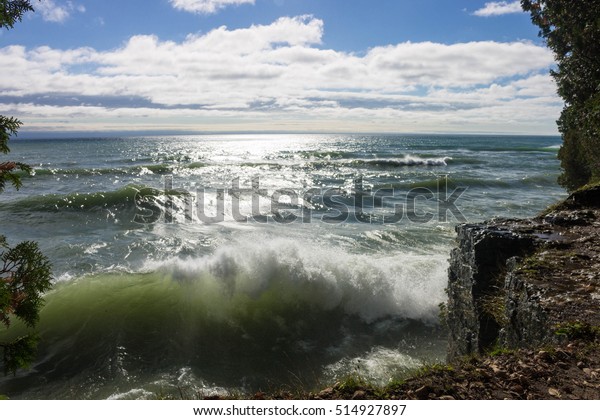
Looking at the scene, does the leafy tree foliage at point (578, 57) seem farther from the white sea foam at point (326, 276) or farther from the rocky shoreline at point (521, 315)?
the white sea foam at point (326, 276)

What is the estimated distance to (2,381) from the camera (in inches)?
318

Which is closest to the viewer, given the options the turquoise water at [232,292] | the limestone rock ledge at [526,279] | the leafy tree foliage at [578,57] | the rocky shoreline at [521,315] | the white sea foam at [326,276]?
the rocky shoreline at [521,315]

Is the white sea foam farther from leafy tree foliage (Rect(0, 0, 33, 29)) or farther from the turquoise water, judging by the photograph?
leafy tree foliage (Rect(0, 0, 33, 29))

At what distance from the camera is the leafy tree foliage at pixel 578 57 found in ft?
40.0

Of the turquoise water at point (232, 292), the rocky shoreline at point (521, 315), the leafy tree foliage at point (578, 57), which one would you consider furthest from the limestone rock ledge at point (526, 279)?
Result: the leafy tree foliage at point (578, 57)

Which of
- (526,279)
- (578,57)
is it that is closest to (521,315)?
(526,279)

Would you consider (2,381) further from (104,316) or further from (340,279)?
(340,279)

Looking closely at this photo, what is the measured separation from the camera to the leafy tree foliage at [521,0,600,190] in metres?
12.2

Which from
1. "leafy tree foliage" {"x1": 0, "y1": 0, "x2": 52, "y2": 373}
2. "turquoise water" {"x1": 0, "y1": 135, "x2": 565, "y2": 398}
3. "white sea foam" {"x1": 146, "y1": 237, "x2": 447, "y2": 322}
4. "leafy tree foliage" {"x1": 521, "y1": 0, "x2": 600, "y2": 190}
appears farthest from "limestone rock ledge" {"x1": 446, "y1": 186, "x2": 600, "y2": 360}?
"leafy tree foliage" {"x1": 0, "y1": 0, "x2": 52, "y2": 373}

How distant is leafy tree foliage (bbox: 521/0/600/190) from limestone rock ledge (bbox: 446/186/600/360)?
19.1ft

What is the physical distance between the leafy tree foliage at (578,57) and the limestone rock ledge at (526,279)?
5.83 meters

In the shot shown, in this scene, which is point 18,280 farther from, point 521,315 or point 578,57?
point 578,57

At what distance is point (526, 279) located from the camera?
18.6 feet

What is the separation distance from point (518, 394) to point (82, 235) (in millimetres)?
19517
